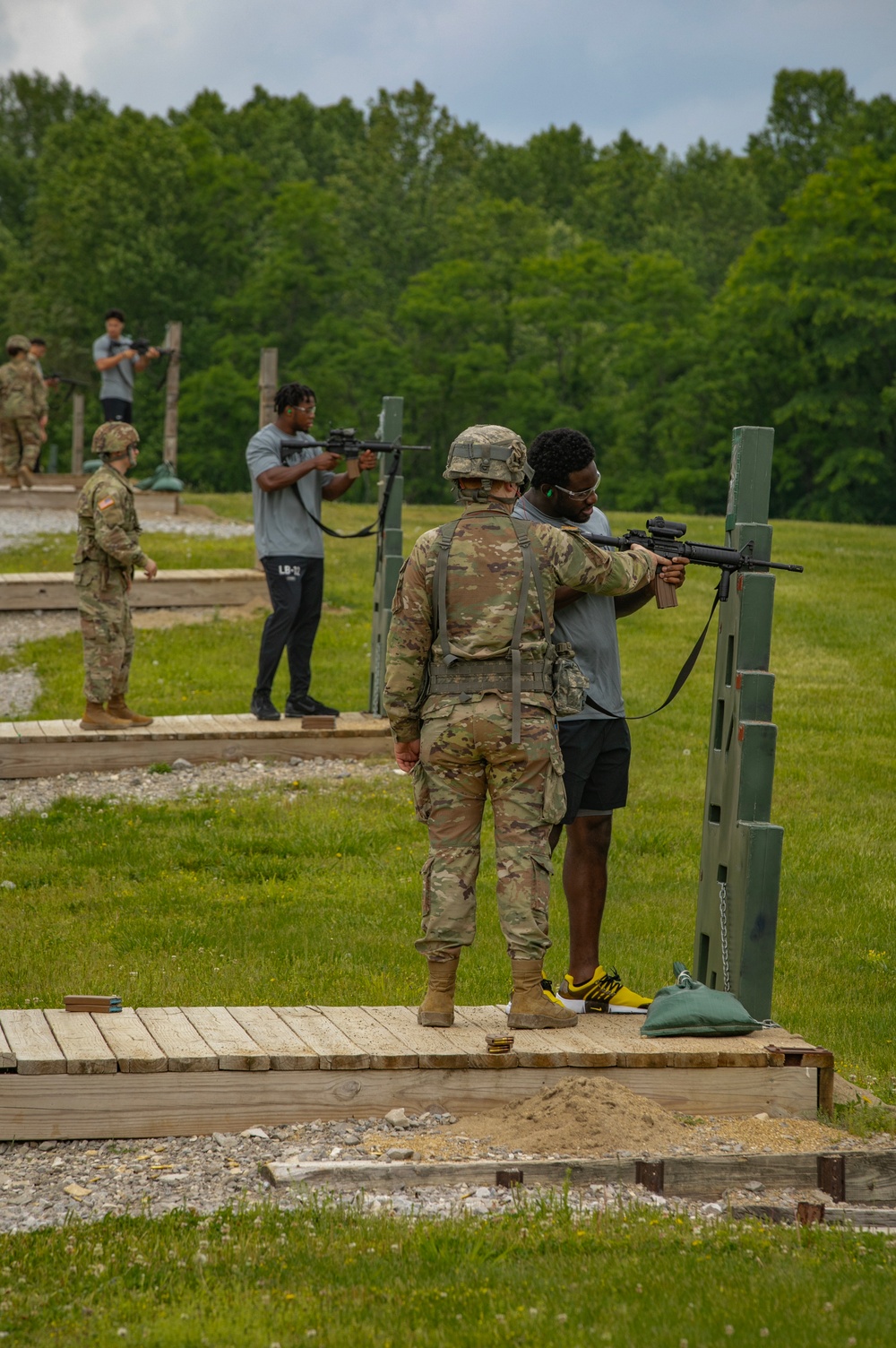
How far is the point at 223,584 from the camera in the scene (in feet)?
60.6

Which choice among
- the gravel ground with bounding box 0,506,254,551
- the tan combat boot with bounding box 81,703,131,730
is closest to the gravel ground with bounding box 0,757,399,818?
the tan combat boot with bounding box 81,703,131,730

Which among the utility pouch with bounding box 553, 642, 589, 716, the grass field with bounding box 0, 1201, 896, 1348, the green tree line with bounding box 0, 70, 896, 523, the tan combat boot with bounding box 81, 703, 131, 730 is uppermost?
the green tree line with bounding box 0, 70, 896, 523

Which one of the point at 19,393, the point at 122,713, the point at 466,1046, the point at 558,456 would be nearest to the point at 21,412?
the point at 19,393

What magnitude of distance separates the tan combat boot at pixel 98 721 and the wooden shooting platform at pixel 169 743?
87 millimetres

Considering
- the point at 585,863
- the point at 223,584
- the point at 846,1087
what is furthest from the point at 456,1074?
the point at 223,584

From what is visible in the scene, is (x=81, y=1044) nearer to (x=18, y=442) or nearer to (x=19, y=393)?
(x=19, y=393)

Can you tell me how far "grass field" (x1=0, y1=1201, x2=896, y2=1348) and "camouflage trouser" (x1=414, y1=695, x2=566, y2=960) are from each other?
1.27m

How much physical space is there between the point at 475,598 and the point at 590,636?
0.77 meters

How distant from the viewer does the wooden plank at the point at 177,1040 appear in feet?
18.7

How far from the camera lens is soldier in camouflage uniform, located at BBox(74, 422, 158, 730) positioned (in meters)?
11.6

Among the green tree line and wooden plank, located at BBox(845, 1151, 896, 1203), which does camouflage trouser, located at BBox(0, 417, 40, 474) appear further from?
the green tree line

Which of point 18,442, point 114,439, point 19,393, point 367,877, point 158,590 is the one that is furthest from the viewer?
point 18,442

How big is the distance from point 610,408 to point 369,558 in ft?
135

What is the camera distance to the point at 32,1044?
582cm
